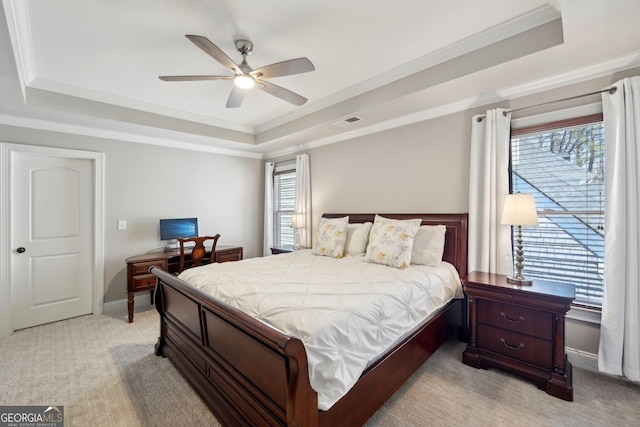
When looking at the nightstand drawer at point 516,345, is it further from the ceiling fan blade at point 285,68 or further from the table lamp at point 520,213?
the ceiling fan blade at point 285,68

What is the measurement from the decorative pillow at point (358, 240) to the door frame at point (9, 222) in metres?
3.25

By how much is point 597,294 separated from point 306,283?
2.40m

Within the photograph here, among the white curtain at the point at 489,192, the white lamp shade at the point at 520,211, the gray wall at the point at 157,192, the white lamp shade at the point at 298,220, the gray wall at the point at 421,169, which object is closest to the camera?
the white lamp shade at the point at 520,211

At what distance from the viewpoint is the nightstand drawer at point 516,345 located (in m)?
2.07

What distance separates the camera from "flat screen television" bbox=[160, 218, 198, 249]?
4078 mm

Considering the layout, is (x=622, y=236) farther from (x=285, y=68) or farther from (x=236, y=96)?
(x=236, y=96)

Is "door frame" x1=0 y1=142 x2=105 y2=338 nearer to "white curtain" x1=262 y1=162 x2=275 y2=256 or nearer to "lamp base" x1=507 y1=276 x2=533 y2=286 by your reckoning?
"white curtain" x1=262 y1=162 x2=275 y2=256

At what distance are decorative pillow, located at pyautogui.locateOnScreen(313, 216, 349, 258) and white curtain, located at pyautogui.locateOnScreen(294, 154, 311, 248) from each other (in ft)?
3.30

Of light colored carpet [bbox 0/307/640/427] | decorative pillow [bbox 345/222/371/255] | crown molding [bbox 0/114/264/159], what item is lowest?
light colored carpet [bbox 0/307/640/427]

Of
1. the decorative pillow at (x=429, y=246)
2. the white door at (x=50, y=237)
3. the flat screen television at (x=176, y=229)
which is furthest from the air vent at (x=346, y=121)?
the white door at (x=50, y=237)

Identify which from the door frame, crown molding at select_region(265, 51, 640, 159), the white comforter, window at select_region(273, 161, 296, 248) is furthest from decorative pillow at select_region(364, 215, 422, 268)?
the door frame

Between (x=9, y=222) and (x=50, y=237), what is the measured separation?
0.39 metres

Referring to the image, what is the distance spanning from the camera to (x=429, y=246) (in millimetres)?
2838

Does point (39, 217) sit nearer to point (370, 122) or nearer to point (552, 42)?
point (370, 122)
